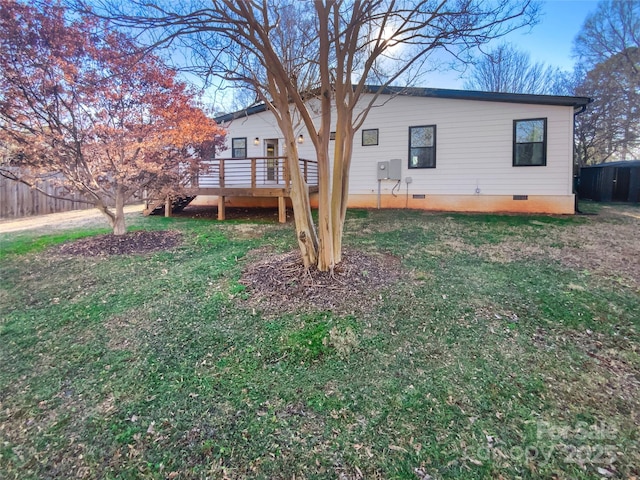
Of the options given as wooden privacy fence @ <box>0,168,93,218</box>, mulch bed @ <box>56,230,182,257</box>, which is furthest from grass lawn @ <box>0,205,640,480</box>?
wooden privacy fence @ <box>0,168,93,218</box>

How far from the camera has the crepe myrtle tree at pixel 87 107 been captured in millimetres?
4906

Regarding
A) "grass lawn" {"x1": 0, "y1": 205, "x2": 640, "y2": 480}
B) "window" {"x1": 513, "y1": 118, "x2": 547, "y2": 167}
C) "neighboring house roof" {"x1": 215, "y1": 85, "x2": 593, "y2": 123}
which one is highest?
"neighboring house roof" {"x1": 215, "y1": 85, "x2": 593, "y2": 123}

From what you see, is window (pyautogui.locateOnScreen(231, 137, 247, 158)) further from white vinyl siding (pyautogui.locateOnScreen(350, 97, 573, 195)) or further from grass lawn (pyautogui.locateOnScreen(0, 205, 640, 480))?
grass lawn (pyautogui.locateOnScreen(0, 205, 640, 480))

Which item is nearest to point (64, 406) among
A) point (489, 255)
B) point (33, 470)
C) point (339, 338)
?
point (33, 470)

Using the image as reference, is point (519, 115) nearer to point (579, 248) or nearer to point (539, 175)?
point (539, 175)

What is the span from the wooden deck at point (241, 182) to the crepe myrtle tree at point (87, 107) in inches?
71.2

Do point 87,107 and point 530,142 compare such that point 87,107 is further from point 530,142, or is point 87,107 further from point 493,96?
point 530,142

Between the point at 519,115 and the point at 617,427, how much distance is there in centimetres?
942

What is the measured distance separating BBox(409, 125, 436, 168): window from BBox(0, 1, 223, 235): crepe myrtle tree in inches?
251

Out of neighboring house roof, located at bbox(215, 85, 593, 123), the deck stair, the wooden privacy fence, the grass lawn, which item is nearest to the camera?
the grass lawn

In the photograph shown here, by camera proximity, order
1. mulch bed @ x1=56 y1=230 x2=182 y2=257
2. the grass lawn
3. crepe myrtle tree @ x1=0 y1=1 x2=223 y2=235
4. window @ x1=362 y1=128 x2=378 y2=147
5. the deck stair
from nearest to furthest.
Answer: the grass lawn → crepe myrtle tree @ x1=0 y1=1 x2=223 y2=235 → mulch bed @ x1=56 y1=230 x2=182 y2=257 → the deck stair → window @ x1=362 y1=128 x2=378 y2=147

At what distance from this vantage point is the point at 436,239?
651 centimetres

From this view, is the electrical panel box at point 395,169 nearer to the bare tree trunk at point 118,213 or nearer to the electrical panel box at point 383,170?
the electrical panel box at point 383,170

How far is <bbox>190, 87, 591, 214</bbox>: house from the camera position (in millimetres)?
9344
